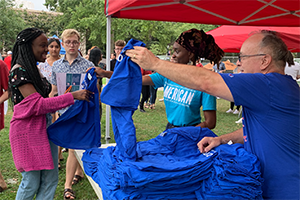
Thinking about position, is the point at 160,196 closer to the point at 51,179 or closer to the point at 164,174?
the point at 164,174

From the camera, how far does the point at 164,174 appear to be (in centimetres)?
145

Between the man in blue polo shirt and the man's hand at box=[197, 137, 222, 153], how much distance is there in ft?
0.98

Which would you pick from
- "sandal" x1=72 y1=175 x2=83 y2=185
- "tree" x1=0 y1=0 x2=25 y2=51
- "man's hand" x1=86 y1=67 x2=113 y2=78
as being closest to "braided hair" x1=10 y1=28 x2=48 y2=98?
"man's hand" x1=86 y1=67 x2=113 y2=78

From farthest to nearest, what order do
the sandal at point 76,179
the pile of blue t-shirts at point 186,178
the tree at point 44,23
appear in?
1. the tree at point 44,23
2. the sandal at point 76,179
3. the pile of blue t-shirts at point 186,178

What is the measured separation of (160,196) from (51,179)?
4.75 feet

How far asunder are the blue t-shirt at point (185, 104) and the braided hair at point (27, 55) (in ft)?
4.15

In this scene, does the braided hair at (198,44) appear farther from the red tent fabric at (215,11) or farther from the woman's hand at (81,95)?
the woman's hand at (81,95)

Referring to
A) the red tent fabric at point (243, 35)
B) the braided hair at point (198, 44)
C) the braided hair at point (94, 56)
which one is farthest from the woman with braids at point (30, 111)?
the red tent fabric at point (243, 35)

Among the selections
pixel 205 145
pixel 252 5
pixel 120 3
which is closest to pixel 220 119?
pixel 252 5

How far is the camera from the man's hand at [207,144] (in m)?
1.88

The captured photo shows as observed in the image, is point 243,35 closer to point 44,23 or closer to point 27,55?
point 27,55

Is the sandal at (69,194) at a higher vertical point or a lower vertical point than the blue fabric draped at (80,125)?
lower

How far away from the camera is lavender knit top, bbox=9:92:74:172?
2.25 metres

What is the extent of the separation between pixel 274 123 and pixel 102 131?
557 cm
